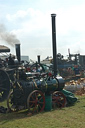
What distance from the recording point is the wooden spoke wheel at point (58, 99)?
671cm

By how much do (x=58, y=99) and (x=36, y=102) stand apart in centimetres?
100

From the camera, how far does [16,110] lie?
6258 millimetres

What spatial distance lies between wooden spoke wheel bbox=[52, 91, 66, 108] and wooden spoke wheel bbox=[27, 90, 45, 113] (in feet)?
1.70

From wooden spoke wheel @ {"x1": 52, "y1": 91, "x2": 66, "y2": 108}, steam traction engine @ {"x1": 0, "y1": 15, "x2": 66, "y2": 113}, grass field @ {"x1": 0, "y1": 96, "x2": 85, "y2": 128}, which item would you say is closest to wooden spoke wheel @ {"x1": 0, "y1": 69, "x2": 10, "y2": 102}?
steam traction engine @ {"x1": 0, "y1": 15, "x2": 66, "y2": 113}

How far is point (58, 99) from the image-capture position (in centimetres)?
677

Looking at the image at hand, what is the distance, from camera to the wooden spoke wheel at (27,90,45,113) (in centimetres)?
598

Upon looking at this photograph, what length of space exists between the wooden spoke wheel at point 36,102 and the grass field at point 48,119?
236 mm

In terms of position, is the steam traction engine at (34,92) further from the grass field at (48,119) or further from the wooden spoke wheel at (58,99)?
the grass field at (48,119)

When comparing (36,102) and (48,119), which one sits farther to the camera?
(36,102)

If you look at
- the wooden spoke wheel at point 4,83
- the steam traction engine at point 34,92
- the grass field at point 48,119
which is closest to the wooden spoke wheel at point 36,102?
the steam traction engine at point 34,92

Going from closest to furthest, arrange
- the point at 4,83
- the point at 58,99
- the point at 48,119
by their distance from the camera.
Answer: the point at 48,119 → the point at 58,99 → the point at 4,83

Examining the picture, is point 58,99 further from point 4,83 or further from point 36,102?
point 4,83

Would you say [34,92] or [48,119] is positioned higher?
[34,92]

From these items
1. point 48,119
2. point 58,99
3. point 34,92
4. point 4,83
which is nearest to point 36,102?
point 34,92
